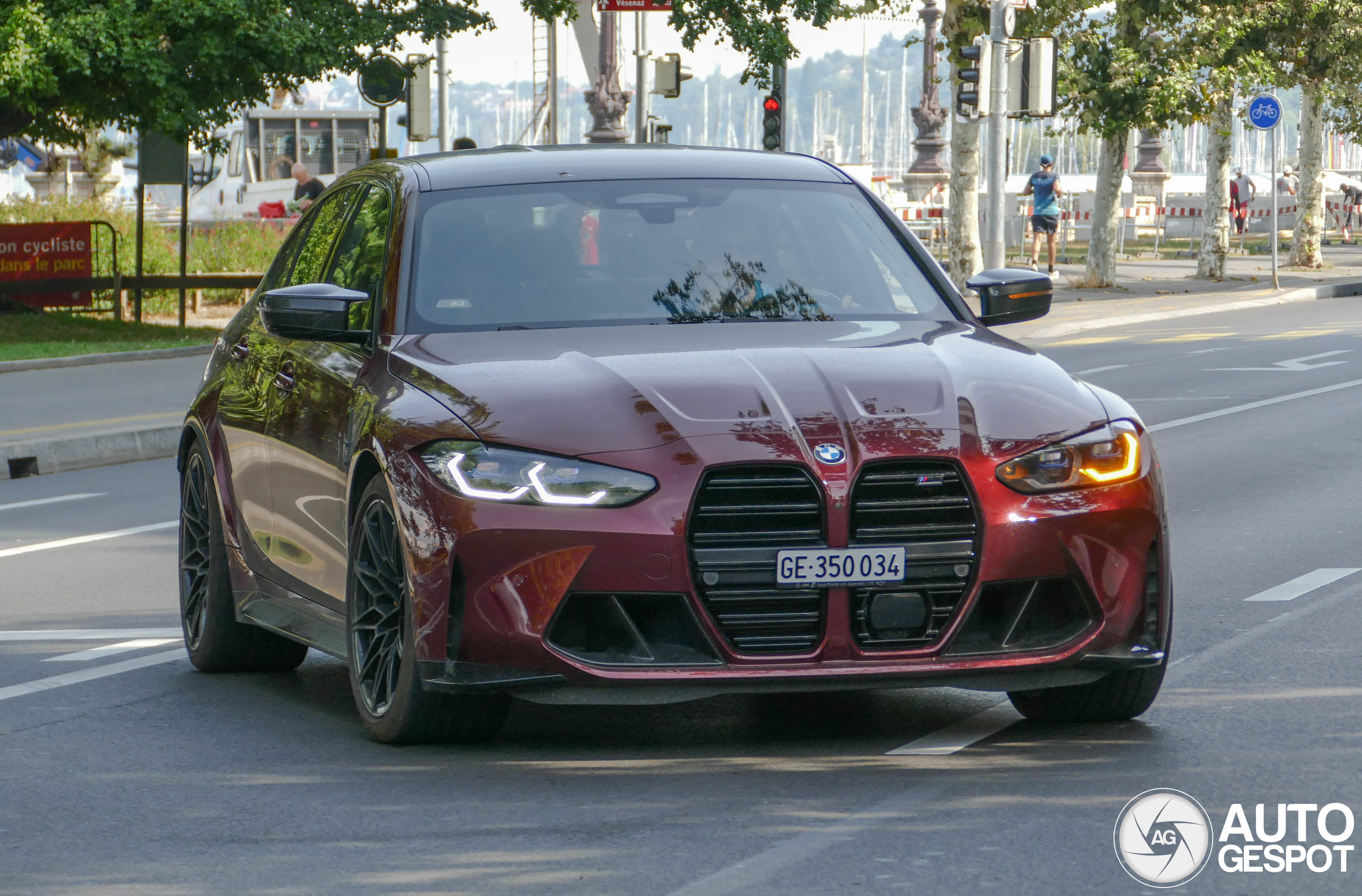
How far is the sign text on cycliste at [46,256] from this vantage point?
2455cm

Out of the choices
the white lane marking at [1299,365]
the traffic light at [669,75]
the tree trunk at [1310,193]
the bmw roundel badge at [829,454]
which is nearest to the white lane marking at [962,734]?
the bmw roundel badge at [829,454]

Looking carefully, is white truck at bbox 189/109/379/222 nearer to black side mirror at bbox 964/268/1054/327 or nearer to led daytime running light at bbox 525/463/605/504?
black side mirror at bbox 964/268/1054/327

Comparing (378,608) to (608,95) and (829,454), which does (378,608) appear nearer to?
(829,454)

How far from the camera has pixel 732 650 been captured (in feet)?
16.6

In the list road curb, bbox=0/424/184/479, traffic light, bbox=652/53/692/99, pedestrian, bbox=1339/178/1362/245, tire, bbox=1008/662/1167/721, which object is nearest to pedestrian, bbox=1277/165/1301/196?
pedestrian, bbox=1339/178/1362/245

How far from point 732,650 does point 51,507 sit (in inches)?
307

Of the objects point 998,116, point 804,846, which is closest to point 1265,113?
point 998,116

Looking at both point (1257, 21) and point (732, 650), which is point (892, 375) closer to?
point (732, 650)

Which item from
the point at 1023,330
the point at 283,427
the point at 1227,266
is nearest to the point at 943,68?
the point at 1227,266

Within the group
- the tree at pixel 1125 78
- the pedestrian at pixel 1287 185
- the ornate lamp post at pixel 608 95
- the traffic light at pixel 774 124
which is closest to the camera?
the traffic light at pixel 774 124

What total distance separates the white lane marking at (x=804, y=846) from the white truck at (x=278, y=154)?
48.3 m

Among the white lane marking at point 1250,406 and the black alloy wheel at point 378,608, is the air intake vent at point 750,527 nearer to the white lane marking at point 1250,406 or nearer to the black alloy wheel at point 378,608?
the black alloy wheel at point 378,608

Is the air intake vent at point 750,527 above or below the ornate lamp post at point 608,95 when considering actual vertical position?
below

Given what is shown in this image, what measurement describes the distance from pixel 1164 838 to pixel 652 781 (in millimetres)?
1227
